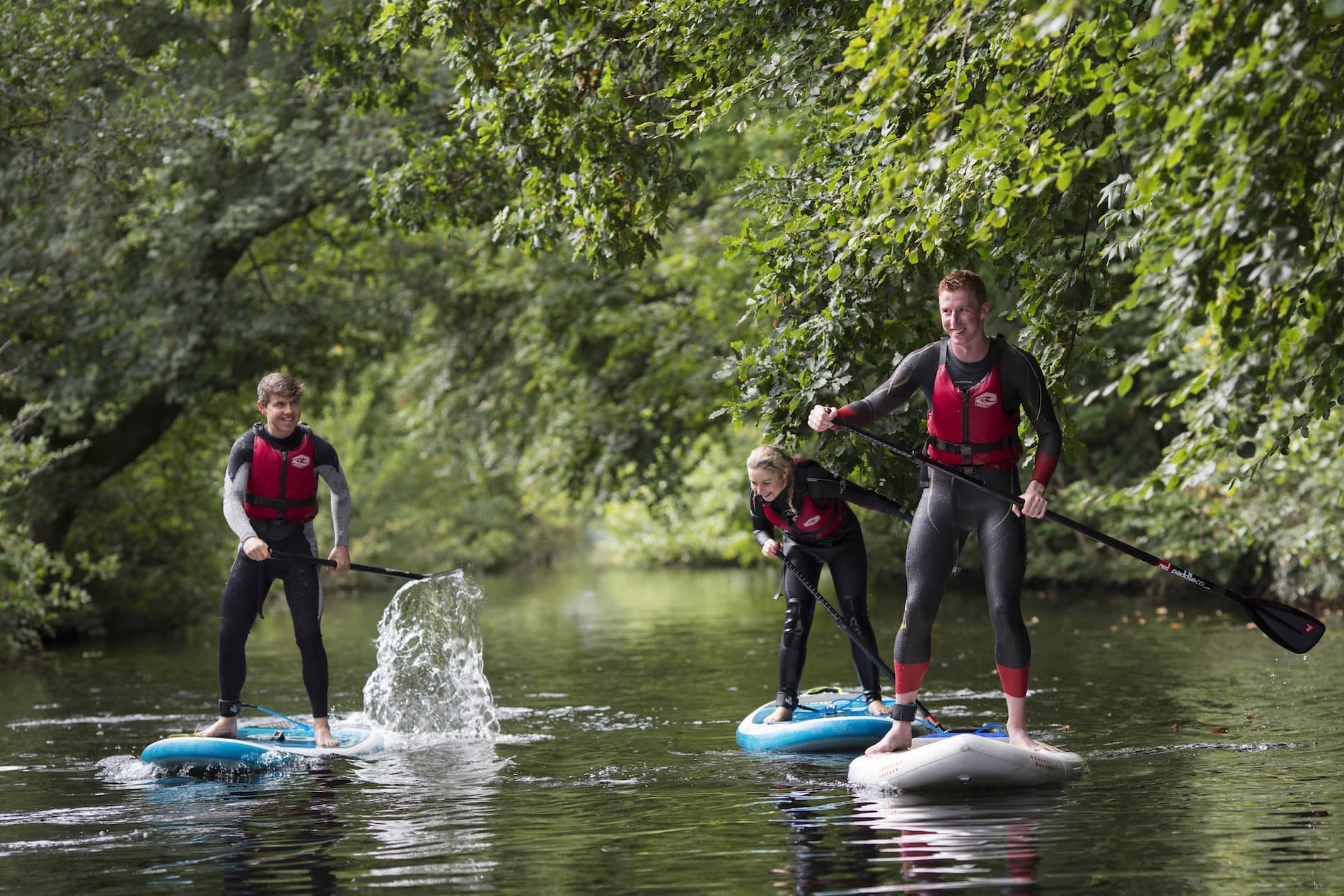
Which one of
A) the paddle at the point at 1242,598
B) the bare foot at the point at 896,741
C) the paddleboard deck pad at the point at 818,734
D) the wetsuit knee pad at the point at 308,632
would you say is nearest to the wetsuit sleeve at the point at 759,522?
the paddleboard deck pad at the point at 818,734

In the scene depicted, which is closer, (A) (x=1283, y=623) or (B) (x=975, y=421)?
(B) (x=975, y=421)

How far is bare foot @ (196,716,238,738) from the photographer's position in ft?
28.4

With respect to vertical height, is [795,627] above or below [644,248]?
below

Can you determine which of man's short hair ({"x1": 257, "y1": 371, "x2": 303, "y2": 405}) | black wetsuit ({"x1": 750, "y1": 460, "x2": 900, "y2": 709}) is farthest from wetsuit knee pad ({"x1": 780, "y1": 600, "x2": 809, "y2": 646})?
Answer: man's short hair ({"x1": 257, "y1": 371, "x2": 303, "y2": 405})

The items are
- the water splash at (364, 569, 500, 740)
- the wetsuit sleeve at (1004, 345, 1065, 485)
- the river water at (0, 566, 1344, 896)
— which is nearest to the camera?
the river water at (0, 566, 1344, 896)

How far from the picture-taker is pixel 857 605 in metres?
8.95

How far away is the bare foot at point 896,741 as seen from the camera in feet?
24.0

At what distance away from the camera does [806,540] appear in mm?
9016

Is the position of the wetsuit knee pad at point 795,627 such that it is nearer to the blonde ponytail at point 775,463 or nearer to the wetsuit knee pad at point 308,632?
the blonde ponytail at point 775,463

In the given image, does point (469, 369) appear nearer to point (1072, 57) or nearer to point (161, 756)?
point (161, 756)

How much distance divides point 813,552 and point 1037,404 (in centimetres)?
232

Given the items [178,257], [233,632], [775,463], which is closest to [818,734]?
[775,463]

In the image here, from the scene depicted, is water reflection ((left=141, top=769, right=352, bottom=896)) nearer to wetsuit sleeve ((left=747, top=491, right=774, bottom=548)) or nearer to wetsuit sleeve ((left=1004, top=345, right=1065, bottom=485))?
wetsuit sleeve ((left=747, top=491, right=774, bottom=548))

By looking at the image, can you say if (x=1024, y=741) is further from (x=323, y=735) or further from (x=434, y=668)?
(x=434, y=668)
